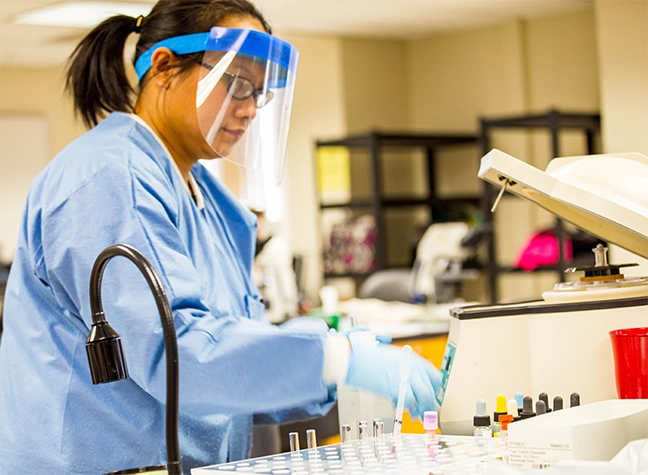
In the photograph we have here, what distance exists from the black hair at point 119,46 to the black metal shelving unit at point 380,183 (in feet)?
14.6

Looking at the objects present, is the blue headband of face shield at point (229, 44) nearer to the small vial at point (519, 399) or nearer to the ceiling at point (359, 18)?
the small vial at point (519, 399)

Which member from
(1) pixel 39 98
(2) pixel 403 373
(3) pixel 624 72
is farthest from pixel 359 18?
(2) pixel 403 373

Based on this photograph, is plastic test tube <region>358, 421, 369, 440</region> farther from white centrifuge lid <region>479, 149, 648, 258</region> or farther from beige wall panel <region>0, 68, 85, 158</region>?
beige wall panel <region>0, 68, 85, 158</region>

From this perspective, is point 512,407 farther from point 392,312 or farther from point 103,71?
point 392,312

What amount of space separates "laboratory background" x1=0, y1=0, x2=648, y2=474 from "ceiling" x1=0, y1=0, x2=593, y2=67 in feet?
0.07

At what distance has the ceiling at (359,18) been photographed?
18.4 feet

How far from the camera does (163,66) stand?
147 centimetres

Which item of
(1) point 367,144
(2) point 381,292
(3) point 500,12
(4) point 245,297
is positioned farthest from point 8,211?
(4) point 245,297

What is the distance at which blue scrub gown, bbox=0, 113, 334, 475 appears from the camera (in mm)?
1195

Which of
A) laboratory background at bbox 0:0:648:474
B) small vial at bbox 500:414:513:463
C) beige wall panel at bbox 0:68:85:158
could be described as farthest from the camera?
beige wall panel at bbox 0:68:85:158

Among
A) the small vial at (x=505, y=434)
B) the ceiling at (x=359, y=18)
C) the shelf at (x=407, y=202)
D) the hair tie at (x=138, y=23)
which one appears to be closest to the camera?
the small vial at (x=505, y=434)

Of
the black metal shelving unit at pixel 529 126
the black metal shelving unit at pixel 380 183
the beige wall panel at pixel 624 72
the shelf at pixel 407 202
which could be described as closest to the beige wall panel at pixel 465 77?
the black metal shelving unit at pixel 380 183

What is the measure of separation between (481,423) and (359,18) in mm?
5100

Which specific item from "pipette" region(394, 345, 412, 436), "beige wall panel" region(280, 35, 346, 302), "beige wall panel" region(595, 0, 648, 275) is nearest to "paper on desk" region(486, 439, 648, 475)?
"pipette" region(394, 345, 412, 436)
